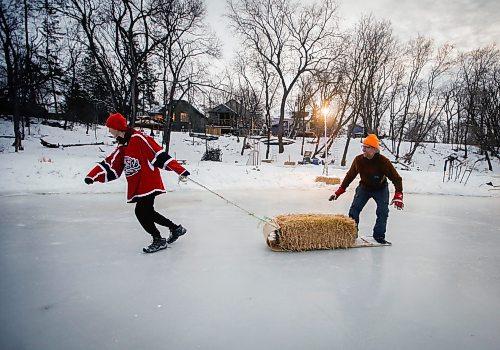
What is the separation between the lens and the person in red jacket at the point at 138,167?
10.5 ft

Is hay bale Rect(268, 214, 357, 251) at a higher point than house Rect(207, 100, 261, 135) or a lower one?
lower

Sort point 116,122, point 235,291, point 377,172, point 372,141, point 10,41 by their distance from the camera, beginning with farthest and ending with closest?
point 10,41, point 377,172, point 372,141, point 116,122, point 235,291

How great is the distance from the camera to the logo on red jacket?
3.18 m

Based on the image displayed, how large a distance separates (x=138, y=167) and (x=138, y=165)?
0.02m

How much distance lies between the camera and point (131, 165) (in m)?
3.19

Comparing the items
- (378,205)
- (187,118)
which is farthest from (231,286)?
(187,118)

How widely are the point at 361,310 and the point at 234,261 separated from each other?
142cm

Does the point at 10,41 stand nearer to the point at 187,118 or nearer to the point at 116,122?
the point at 116,122

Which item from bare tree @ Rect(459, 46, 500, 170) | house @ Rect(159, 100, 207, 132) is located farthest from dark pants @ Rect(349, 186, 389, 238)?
house @ Rect(159, 100, 207, 132)

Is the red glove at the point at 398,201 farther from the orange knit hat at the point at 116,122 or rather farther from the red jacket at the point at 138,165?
the orange knit hat at the point at 116,122

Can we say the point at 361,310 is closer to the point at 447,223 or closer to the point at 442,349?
the point at 442,349

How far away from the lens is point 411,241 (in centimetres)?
411

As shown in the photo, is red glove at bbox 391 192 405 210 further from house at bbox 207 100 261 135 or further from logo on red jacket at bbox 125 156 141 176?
house at bbox 207 100 261 135

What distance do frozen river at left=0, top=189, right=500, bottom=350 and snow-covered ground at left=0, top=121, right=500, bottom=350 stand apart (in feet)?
0.04
